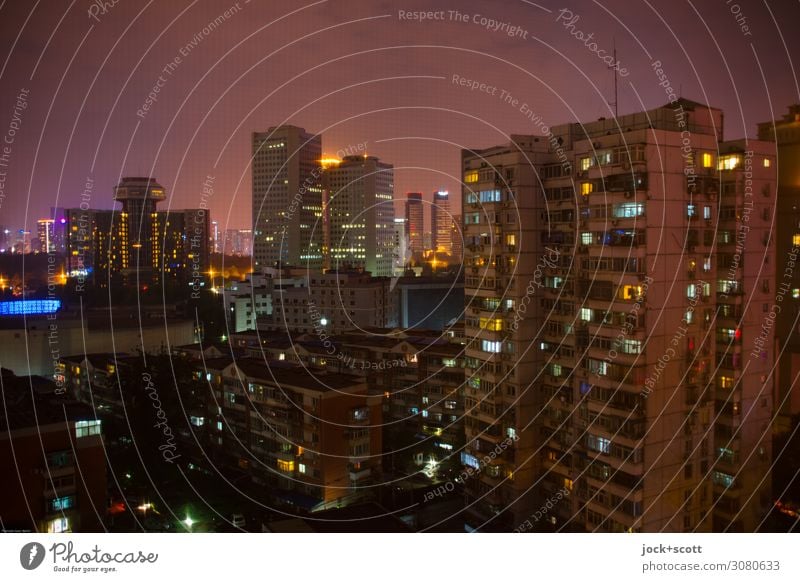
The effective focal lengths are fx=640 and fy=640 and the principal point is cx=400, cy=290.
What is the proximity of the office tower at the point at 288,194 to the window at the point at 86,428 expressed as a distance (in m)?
3.74

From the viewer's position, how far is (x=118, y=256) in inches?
627

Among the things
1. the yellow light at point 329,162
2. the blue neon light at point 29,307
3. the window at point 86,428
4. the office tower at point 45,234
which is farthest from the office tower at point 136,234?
the window at point 86,428

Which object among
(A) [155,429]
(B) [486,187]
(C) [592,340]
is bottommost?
(A) [155,429]

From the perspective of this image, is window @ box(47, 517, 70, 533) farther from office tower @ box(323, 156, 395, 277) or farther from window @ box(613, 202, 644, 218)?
office tower @ box(323, 156, 395, 277)

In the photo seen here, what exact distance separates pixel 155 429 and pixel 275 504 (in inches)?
51.0

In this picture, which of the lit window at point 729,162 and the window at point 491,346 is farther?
the window at point 491,346

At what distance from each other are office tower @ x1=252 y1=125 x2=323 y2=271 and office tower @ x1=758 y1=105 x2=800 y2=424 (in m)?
4.43

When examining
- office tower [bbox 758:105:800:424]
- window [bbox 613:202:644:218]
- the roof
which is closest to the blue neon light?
the roof

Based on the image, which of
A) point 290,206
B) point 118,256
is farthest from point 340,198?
point 118,256

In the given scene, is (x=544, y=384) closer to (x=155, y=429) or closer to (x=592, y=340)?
(x=592, y=340)

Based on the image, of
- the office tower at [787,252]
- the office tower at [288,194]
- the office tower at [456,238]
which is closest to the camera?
the office tower at [787,252]

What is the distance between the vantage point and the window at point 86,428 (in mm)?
3522

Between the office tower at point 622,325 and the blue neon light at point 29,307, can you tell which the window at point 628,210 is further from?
the blue neon light at point 29,307

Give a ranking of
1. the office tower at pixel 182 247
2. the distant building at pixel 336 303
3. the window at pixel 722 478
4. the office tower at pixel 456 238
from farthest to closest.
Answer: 1. the office tower at pixel 182 247
2. the distant building at pixel 336 303
3. the office tower at pixel 456 238
4. the window at pixel 722 478
